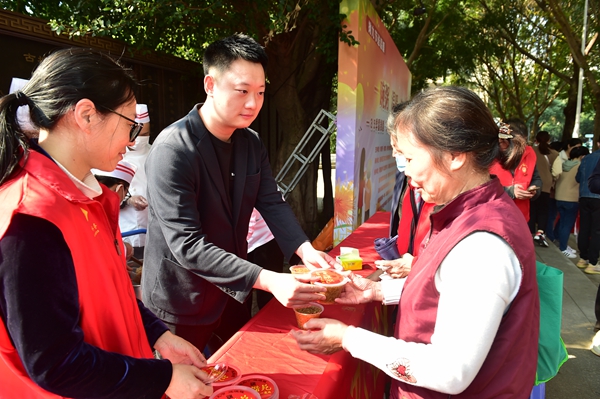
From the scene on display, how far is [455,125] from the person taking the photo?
1138 mm

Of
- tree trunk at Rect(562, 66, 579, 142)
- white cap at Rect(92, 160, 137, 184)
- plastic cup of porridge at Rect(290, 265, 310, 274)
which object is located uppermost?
tree trunk at Rect(562, 66, 579, 142)

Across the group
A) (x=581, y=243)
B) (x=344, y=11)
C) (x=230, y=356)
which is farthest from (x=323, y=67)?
(x=230, y=356)

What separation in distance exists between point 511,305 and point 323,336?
62 centimetres

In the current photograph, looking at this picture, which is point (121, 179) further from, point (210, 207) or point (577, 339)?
point (577, 339)

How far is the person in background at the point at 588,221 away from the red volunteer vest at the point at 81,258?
6373 mm

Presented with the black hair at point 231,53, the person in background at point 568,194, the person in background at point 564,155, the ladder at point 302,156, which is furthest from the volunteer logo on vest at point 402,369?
the person in background at point 564,155

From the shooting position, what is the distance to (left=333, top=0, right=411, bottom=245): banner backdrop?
14.9ft

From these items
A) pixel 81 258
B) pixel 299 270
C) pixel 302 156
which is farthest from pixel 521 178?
pixel 81 258

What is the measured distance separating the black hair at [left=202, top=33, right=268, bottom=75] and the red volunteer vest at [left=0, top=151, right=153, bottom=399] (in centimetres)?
98

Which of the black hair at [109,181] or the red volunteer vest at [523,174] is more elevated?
the red volunteer vest at [523,174]

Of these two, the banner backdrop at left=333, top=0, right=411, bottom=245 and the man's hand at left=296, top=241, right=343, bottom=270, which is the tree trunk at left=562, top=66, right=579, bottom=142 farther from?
the man's hand at left=296, top=241, right=343, bottom=270

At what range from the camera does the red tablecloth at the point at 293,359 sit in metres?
1.45

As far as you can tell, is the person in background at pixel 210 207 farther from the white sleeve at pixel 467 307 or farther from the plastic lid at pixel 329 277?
the white sleeve at pixel 467 307

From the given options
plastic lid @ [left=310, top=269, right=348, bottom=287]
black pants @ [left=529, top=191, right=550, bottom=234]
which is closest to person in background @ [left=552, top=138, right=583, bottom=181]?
black pants @ [left=529, top=191, right=550, bottom=234]
